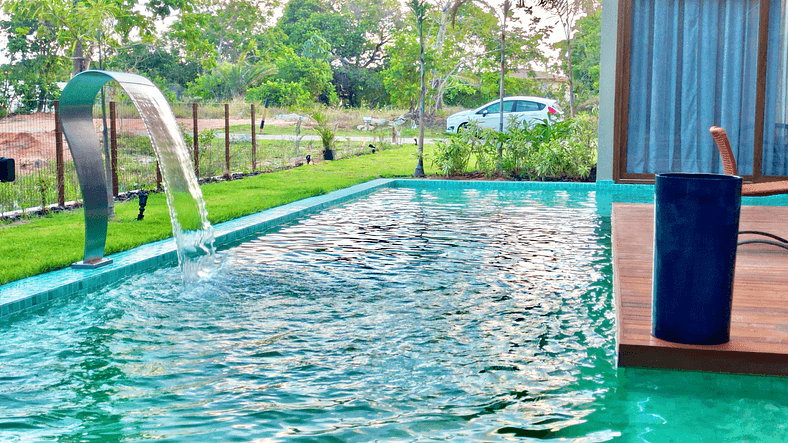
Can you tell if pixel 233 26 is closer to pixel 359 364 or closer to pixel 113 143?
pixel 113 143

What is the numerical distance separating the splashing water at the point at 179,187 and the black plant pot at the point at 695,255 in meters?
3.26

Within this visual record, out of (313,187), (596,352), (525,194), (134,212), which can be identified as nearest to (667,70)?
(525,194)

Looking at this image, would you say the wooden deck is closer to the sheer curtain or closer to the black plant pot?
the black plant pot

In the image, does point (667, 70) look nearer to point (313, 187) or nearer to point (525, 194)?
point (525, 194)

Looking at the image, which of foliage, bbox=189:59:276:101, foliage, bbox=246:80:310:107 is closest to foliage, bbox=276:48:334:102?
foliage, bbox=189:59:276:101

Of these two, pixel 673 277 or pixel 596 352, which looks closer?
pixel 673 277

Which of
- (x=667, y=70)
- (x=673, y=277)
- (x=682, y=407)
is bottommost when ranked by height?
(x=682, y=407)

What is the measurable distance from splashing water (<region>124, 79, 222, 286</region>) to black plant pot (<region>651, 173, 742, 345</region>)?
3259mm

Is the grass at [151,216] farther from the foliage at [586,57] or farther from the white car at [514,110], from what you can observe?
the foliage at [586,57]

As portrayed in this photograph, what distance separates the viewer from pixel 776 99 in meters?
10.8

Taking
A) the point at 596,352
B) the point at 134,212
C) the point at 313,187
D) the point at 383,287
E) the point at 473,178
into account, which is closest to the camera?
the point at 596,352

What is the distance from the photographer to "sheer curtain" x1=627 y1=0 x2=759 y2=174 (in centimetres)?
1084

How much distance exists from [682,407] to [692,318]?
34 centimetres

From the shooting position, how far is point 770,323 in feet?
11.1
